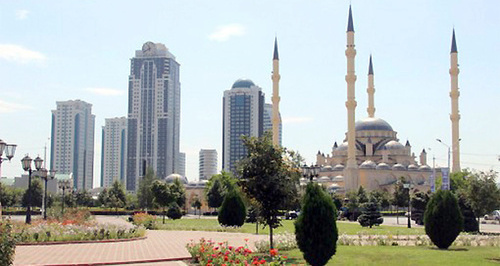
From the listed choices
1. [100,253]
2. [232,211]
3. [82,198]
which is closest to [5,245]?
[100,253]

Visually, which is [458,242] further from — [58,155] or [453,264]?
[58,155]

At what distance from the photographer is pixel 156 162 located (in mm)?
120375

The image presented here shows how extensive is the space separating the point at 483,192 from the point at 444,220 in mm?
12964

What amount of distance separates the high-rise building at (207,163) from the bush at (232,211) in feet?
408

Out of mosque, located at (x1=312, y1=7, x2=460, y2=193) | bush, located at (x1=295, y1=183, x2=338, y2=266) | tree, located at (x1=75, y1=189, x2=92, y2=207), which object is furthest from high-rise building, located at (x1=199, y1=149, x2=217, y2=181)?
bush, located at (x1=295, y1=183, x2=338, y2=266)

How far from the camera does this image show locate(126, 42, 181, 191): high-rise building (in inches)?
4793

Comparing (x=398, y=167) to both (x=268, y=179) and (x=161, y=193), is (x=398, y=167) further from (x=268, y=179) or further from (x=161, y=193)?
(x=268, y=179)

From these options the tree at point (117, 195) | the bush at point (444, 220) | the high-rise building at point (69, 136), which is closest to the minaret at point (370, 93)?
the tree at point (117, 195)

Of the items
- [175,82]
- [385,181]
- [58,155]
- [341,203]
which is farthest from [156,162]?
[341,203]

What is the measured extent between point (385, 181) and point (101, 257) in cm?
6861

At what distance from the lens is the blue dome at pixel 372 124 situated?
91.8m

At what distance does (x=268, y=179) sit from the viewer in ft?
55.8

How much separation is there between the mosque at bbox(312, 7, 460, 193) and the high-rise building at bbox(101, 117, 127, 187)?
81.0m

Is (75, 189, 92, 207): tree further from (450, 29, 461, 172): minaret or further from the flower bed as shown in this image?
the flower bed
